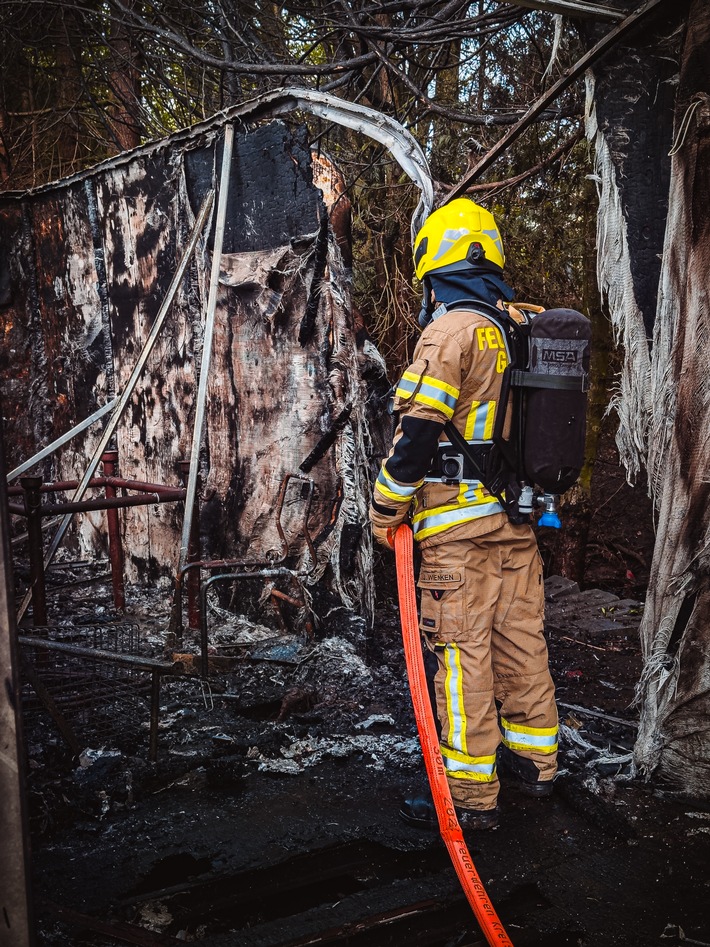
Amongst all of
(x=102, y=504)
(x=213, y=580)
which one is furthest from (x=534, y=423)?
(x=102, y=504)

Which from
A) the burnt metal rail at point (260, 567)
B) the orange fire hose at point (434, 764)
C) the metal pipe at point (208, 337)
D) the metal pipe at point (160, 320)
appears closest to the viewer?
the orange fire hose at point (434, 764)

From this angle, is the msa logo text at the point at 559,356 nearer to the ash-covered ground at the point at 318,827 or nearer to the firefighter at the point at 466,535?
the firefighter at the point at 466,535

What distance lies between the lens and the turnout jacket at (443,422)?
2.83 metres

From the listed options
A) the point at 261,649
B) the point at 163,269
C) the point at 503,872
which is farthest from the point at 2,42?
the point at 503,872

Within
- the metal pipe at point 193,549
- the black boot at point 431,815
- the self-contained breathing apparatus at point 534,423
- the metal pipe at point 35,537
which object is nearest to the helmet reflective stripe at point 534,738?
the black boot at point 431,815

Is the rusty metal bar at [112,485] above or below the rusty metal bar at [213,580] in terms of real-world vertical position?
above

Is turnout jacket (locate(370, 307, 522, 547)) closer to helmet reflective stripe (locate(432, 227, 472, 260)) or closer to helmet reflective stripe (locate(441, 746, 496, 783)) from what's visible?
helmet reflective stripe (locate(432, 227, 472, 260))

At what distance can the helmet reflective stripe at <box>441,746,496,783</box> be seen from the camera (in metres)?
2.89

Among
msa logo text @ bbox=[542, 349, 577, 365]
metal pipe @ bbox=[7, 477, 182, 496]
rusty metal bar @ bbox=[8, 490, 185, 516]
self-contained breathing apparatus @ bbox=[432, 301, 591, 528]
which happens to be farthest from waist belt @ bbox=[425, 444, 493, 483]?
metal pipe @ bbox=[7, 477, 182, 496]

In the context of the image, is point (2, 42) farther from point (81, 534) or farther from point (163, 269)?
point (81, 534)

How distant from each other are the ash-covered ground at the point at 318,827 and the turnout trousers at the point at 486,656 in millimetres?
231

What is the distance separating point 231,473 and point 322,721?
1.82 m

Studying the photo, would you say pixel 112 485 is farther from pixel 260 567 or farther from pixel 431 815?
pixel 431 815

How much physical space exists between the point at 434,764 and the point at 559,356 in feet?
5.21
